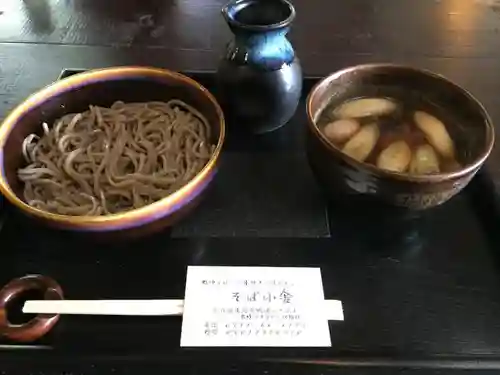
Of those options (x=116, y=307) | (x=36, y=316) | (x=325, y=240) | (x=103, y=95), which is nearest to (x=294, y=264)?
(x=325, y=240)

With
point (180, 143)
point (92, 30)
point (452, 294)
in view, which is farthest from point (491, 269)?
point (92, 30)

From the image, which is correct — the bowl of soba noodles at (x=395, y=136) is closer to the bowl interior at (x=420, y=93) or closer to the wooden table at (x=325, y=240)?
the bowl interior at (x=420, y=93)

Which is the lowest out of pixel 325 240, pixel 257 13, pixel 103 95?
pixel 325 240

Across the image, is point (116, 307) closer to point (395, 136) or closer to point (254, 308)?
point (254, 308)

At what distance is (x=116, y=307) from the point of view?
28.0 inches

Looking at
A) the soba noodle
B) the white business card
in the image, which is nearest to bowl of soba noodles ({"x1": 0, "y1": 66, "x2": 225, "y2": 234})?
the soba noodle

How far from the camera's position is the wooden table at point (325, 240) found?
26.3 inches

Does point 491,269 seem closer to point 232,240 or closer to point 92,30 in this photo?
point 232,240

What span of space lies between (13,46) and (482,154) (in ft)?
3.61

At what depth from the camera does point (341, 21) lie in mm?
1467

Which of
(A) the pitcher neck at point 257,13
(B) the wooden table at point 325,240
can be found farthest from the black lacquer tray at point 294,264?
(A) the pitcher neck at point 257,13

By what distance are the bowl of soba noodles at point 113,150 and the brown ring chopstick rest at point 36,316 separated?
Answer: 84 mm

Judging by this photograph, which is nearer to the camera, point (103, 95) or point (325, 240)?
point (325, 240)

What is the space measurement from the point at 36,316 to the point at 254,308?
0.29 meters
